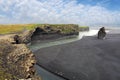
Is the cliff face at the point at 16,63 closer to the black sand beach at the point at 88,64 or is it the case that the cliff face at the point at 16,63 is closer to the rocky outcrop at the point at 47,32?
the black sand beach at the point at 88,64

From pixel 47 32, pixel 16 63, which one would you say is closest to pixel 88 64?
pixel 16 63

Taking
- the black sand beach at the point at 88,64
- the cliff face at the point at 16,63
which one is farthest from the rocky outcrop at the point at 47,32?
the cliff face at the point at 16,63

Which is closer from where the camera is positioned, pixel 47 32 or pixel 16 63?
pixel 16 63

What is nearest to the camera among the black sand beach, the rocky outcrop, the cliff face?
the cliff face

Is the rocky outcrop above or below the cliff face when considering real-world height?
below

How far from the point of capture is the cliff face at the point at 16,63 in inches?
539

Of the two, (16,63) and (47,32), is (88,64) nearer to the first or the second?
(16,63)

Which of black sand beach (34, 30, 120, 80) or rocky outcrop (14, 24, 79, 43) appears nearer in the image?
black sand beach (34, 30, 120, 80)

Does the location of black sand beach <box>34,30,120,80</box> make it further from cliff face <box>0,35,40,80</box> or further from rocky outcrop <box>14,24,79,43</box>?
rocky outcrop <box>14,24,79,43</box>

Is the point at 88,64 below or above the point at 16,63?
below

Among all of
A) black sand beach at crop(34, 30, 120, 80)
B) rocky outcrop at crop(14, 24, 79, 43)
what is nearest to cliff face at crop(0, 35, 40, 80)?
black sand beach at crop(34, 30, 120, 80)

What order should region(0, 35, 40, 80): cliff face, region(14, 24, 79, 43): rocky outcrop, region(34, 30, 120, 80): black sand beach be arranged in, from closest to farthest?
region(0, 35, 40, 80): cliff face
region(34, 30, 120, 80): black sand beach
region(14, 24, 79, 43): rocky outcrop

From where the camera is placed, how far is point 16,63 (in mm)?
14977

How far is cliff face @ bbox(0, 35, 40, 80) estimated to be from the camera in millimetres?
13678
